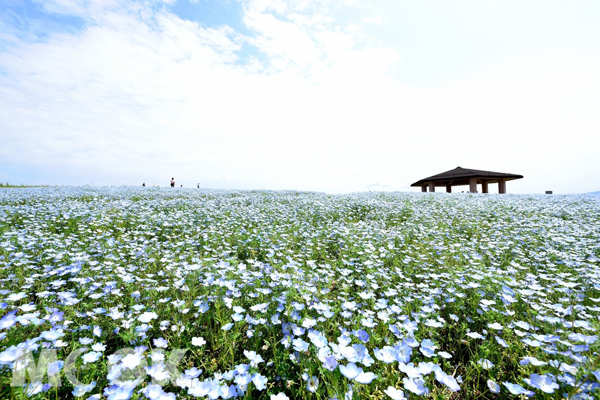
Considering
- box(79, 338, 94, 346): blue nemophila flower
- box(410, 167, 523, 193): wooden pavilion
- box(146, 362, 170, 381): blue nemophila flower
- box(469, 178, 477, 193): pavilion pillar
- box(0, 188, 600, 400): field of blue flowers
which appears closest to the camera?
box(146, 362, 170, 381): blue nemophila flower

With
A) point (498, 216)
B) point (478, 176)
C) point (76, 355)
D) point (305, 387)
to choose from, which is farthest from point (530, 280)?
point (478, 176)

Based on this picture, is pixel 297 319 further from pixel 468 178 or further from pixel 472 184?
pixel 472 184

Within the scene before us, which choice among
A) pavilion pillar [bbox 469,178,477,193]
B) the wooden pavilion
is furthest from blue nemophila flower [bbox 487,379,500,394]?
pavilion pillar [bbox 469,178,477,193]

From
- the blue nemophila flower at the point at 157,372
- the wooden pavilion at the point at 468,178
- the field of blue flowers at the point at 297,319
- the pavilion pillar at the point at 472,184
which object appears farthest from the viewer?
the pavilion pillar at the point at 472,184

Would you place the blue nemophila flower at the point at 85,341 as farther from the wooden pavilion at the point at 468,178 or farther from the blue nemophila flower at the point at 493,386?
the wooden pavilion at the point at 468,178

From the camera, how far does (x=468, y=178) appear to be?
79.4 ft

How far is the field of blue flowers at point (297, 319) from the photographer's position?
1.94 meters

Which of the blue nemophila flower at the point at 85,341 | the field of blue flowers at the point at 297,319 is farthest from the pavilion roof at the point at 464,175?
the blue nemophila flower at the point at 85,341

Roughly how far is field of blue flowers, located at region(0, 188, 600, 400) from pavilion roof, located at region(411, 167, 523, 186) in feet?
60.2

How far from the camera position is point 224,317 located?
285 cm

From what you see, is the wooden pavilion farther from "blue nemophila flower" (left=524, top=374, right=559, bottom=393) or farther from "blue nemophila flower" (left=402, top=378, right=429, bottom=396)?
"blue nemophila flower" (left=402, top=378, right=429, bottom=396)

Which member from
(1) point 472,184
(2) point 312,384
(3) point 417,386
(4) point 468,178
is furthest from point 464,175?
(2) point 312,384

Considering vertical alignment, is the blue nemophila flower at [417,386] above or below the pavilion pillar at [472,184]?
below

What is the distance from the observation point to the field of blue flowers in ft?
6.35
